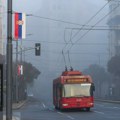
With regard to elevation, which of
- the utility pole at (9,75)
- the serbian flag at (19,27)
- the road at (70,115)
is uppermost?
the serbian flag at (19,27)

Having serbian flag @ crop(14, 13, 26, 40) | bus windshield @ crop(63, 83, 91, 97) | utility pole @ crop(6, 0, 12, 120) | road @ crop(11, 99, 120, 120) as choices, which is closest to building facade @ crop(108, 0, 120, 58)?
road @ crop(11, 99, 120, 120)

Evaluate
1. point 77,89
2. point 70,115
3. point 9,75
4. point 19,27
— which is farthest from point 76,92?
point 9,75

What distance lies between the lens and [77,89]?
38.0 meters

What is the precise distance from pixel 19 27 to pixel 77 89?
63.4 ft

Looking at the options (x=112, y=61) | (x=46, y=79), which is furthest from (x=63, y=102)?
(x=46, y=79)

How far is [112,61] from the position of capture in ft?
364

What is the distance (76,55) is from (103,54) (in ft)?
27.6

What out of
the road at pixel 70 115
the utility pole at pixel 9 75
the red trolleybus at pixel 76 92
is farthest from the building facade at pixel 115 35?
the utility pole at pixel 9 75

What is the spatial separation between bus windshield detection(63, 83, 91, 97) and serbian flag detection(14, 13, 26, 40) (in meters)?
18.9

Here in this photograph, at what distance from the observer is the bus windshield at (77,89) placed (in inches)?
1490

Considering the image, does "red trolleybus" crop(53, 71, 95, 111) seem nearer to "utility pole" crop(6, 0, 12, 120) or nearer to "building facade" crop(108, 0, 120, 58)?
"utility pole" crop(6, 0, 12, 120)

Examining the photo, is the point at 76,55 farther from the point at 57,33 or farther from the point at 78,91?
the point at 78,91

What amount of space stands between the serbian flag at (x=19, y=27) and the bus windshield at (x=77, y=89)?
18926 mm

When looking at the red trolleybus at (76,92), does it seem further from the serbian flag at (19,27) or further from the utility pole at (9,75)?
the utility pole at (9,75)
